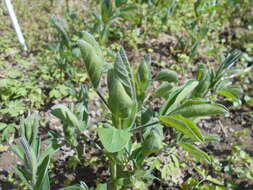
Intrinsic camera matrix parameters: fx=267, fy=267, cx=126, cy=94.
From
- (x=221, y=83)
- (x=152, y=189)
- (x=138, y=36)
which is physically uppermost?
(x=138, y=36)

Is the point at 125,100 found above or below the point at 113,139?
above

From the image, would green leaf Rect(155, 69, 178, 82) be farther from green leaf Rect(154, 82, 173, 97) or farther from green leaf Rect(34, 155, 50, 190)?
green leaf Rect(34, 155, 50, 190)

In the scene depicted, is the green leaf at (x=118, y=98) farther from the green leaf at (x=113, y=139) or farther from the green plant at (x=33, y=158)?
the green plant at (x=33, y=158)

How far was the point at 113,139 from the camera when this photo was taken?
3.43 ft

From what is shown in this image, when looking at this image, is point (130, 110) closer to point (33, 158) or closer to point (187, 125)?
point (187, 125)

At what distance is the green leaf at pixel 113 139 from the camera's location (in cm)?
99

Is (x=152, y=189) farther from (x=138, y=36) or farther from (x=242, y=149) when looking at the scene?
(x=138, y=36)

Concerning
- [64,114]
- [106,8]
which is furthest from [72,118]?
[106,8]

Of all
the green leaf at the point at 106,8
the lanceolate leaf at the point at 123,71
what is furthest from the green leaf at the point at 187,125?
the green leaf at the point at 106,8

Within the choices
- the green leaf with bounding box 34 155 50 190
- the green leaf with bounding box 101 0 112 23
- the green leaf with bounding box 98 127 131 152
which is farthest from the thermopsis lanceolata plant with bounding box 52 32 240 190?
the green leaf with bounding box 101 0 112 23

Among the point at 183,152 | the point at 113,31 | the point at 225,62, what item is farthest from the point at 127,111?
the point at 113,31

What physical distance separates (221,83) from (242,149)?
0.74 metres

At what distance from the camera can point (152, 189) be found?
187 cm

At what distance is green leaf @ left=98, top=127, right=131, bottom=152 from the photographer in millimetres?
993
